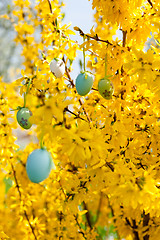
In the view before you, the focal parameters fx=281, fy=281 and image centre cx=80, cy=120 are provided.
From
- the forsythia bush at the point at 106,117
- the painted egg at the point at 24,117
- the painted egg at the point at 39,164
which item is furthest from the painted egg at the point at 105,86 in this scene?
the painted egg at the point at 39,164

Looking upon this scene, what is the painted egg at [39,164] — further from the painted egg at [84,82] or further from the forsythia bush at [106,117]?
the painted egg at [84,82]

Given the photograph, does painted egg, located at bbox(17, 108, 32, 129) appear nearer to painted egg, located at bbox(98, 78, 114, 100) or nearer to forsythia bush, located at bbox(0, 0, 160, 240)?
forsythia bush, located at bbox(0, 0, 160, 240)

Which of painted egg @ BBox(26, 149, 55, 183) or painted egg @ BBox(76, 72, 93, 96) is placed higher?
painted egg @ BBox(76, 72, 93, 96)

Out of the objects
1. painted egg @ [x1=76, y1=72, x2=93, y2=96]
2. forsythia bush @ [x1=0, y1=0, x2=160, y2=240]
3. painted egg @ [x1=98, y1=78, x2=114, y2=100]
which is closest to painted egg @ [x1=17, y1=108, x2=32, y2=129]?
forsythia bush @ [x1=0, y1=0, x2=160, y2=240]

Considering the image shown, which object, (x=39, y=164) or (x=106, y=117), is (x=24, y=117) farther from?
(x=106, y=117)

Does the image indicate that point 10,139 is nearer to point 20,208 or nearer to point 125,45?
point 20,208

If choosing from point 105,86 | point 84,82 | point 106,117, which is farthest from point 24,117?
point 106,117

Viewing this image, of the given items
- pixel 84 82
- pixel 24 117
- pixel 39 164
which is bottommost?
pixel 39 164

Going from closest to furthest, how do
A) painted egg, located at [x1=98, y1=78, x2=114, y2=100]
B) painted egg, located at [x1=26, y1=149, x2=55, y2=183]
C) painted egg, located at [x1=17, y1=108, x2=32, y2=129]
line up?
painted egg, located at [x1=26, y1=149, x2=55, y2=183]
painted egg, located at [x1=17, y1=108, x2=32, y2=129]
painted egg, located at [x1=98, y1=78, x2=114, y2=100]

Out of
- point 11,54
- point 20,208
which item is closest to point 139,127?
point 20,208

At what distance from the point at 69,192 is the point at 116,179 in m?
0.54

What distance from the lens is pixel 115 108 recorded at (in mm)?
1705

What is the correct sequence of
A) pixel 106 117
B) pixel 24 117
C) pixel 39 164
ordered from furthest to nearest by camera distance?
pixel 106 117, pixel 24 117, pixel 39 164

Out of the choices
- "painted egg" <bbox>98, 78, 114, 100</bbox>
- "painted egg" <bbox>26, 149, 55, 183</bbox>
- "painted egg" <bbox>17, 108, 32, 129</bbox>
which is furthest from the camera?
"painted egg" <bbox>98, 78, 114, 100</bbox>
